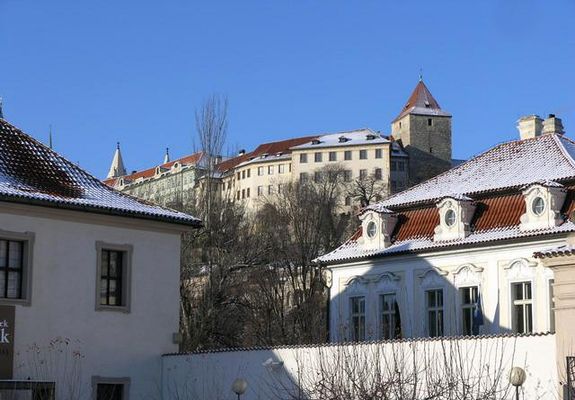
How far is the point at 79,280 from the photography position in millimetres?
28922

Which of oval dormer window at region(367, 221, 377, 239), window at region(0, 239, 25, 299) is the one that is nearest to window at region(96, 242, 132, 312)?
window at region(0, 239, 25, 299)

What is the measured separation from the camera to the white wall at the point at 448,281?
34.2 meters

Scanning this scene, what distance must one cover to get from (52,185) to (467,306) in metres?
13.4

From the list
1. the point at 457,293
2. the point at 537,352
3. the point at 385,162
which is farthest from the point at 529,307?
the point at 385,162

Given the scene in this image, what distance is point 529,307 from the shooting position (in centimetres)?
3441

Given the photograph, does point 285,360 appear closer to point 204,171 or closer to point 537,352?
point 537,352

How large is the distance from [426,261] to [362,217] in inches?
Answer: 146

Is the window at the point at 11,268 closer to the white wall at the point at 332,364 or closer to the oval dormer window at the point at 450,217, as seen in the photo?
the white wall at the point at 332,364

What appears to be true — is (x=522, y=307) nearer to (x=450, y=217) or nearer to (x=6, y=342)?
(x=450, y=217)

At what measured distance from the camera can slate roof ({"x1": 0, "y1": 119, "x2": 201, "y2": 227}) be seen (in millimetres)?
28266

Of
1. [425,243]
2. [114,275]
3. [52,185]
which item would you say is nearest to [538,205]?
[425,243]

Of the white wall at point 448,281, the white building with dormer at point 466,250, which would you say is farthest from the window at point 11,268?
the white wall at point 448,281

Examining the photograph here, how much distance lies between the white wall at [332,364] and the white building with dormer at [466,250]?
557 cm

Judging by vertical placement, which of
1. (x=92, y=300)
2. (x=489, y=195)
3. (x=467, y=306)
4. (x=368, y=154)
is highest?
(x=368, y=154)
